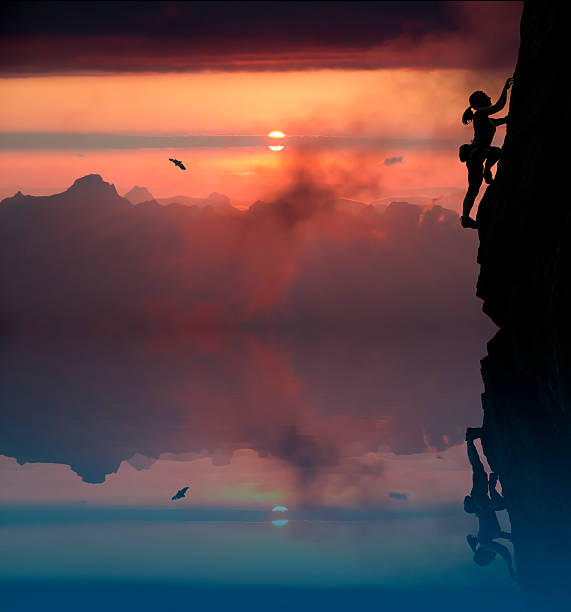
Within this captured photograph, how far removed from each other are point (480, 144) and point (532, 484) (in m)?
13.9

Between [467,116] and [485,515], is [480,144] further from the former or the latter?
[485,515]

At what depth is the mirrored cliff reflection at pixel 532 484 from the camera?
5.80 m

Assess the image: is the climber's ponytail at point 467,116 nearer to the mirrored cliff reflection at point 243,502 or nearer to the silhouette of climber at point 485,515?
the mirrored cliff reflection at point 243,502

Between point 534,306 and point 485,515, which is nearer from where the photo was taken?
point 485,515

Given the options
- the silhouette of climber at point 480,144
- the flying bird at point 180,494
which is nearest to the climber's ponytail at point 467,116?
the silhouette of climber at point 480,144

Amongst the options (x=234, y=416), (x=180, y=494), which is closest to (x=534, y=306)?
→ (x=234, y=416)

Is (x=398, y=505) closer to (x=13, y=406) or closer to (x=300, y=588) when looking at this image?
(x=300, y=588)

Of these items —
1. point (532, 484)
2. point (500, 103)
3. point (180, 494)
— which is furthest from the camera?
point (500, 103)

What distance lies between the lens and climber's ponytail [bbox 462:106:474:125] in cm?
2003

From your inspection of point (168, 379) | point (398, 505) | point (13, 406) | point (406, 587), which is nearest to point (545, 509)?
point (398, 505)

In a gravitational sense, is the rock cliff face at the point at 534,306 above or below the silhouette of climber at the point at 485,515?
above

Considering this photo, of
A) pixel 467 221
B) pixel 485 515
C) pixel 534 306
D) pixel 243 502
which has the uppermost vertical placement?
pixel 467 221

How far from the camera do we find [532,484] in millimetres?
8148

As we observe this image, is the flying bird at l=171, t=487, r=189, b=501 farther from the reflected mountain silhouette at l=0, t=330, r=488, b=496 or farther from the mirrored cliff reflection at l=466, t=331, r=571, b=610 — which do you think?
the mirrored cliff reflection at l=466, t=331, r=571, b=610
